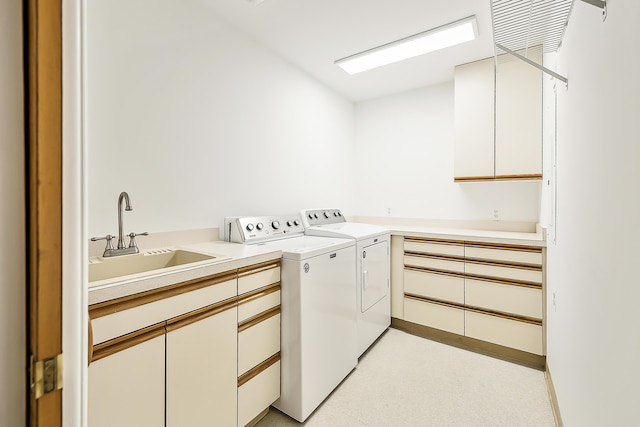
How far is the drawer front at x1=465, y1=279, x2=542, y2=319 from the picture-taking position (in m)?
2.16

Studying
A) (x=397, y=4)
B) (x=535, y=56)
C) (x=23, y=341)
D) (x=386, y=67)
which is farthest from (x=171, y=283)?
(x=535, y=56)

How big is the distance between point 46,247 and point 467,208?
3225 mm

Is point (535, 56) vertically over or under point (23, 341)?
over

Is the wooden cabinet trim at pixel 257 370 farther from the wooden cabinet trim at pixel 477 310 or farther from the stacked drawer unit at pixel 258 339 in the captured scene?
the wooden cabinet trim at pixel 477 310

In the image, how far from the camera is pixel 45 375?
0.50 metres

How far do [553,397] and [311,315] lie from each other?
1556 millimetres

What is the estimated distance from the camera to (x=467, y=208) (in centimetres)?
300

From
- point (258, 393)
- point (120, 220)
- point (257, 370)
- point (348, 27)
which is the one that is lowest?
point (258, 393)

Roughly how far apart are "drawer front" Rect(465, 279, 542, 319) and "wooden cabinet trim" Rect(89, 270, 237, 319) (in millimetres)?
2027

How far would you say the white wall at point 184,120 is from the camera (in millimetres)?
1528

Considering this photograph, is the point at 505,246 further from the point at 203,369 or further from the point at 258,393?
the point at 203,369

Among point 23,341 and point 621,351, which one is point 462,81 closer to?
point 621,351

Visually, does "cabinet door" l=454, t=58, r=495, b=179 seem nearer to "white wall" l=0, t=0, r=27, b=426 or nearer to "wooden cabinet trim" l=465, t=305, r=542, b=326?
"wooden cabinet trim" l=465, t=305, r=542, b=326

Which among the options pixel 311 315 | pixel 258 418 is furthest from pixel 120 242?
pixel 258 418
